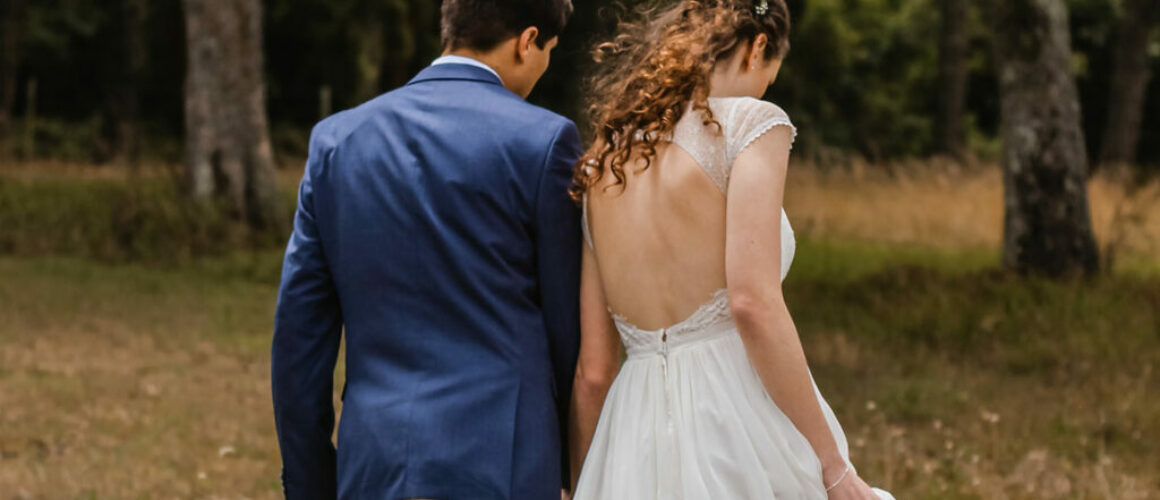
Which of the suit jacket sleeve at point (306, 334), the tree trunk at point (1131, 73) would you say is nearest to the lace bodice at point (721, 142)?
the suit jacket sleeve at point (306, 334)

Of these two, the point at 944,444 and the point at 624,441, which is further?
the point at 944,444

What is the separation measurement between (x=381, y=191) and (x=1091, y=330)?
759 centimetres

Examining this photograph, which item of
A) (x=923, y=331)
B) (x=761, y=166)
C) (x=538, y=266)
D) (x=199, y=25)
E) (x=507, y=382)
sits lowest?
(x=923, y=331)

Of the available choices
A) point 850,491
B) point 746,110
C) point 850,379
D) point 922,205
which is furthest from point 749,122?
point 922,205

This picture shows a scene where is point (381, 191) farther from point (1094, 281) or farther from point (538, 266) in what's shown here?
point (1094, 281)

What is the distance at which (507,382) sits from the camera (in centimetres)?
244

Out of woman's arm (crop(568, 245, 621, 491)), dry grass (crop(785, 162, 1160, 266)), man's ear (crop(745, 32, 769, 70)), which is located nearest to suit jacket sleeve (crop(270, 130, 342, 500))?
woman's arm (crop(568, 245, 621, 491))

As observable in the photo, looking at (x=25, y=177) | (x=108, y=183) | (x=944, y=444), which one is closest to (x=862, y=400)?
(x=944, y=444)

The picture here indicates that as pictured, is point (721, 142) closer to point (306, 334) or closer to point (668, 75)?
point (668, 75)

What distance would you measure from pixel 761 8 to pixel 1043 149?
29.5 ft

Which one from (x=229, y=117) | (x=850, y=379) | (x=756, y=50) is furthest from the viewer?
(x=229, y=117)

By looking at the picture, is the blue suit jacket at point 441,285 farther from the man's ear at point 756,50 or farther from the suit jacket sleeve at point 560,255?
the man's ear at point 756,50

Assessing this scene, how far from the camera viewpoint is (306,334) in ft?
8.44

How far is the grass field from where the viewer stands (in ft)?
19.4
